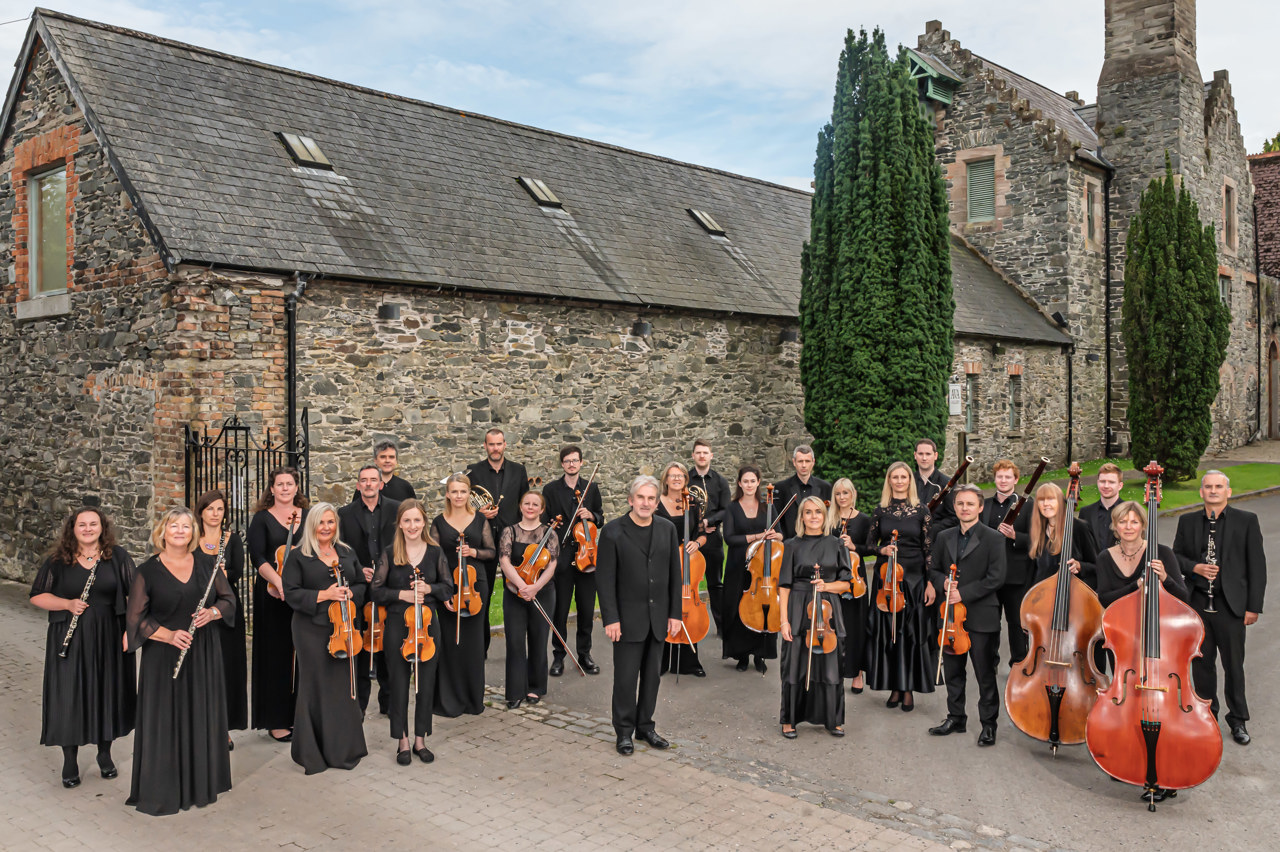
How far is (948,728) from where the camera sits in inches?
281

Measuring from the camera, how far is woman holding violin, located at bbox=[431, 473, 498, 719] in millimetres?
7328

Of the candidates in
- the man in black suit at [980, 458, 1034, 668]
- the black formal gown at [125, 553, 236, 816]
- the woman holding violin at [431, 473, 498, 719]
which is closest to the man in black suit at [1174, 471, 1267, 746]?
the man in black suit at [980, 458, 1034, 668]

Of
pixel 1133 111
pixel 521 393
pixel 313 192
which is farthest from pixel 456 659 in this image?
pixel 1133 111

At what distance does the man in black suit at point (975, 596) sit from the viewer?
6977 mm

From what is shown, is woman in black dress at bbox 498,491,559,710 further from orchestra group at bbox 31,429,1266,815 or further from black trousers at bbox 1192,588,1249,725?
black trousers at bbox 1192,588,1249,725

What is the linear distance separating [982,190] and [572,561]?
838 inches

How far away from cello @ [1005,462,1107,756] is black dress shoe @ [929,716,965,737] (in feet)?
2.06

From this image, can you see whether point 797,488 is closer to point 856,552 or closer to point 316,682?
point 856,552

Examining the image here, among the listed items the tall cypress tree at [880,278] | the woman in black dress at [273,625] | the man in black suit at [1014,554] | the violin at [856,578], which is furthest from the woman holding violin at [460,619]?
the tall cypress tree at [880,278]

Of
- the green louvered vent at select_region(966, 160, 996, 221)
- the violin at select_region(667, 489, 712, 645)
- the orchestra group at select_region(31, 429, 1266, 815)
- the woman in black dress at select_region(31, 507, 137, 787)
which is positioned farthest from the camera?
the green louvered vent at select_region(966, 160, 996, 221)

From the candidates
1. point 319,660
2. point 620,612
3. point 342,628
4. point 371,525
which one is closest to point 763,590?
point 620,612

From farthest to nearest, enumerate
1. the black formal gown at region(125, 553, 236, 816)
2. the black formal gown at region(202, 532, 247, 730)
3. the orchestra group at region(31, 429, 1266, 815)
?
1. the black formal gown at region(202, 532, 247, 730)
2. the orchestra group at region(31, 429, 1266, 815)
3. the black formal gown at region(125, 553, 236, 816)

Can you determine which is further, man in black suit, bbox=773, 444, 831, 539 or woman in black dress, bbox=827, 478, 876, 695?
man in black suit, bbox=773, 444, 831, 539

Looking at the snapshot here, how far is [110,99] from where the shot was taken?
11.9 meters
